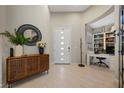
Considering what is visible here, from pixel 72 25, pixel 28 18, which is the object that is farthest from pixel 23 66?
pixel 72 25

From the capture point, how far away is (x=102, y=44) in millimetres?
9539

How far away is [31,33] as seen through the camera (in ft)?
18.6

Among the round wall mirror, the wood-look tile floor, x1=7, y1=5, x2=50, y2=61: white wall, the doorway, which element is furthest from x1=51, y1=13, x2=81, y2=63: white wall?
the wood-look tile floor

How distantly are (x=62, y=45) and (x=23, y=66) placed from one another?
15.1ft

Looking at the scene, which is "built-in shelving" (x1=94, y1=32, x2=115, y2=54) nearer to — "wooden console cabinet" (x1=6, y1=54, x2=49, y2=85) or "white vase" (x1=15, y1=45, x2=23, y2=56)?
"wooden console cabinet" (x1=6, y1=54, x2=49, y2=85)

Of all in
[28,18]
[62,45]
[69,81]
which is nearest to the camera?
[69,81]

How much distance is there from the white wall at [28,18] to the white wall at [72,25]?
2.02m

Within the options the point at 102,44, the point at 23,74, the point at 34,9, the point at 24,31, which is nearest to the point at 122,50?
the point at 23,74

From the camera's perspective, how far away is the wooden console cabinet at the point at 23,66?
3.81 meters

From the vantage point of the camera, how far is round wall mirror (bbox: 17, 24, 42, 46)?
537 cm

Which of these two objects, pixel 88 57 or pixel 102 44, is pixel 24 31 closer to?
pixel 88 57

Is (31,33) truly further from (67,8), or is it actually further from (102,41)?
(102,41)

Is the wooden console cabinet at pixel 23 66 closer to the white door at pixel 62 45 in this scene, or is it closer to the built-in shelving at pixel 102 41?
the white door at pixel 62 45

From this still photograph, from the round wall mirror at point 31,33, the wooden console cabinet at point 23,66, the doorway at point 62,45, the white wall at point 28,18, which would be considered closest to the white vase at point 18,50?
the wooden console cabinet at point 23,66
